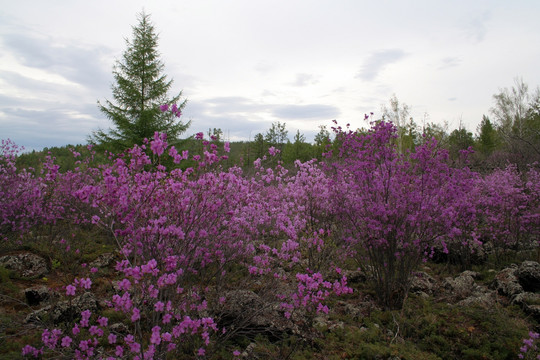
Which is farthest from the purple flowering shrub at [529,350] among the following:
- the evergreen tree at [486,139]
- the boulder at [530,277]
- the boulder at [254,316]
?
the evergreen tree at [486,139]

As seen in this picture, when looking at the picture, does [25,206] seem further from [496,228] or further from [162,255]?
[496,228]

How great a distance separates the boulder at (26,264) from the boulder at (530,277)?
32.3 feet

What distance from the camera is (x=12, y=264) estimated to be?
21.4ft

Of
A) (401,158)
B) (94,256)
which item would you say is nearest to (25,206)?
(94,256)

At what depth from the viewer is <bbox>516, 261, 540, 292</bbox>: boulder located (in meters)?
6.20

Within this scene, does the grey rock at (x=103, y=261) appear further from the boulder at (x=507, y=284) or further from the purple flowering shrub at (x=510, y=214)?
the purple flowering shrub at (x=510, y=214)

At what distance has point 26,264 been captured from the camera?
21.9 ft

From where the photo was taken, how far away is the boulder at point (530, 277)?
620 cm

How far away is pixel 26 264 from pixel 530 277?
34.2 ft

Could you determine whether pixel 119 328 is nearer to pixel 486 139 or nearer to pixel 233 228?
pixel 233 228

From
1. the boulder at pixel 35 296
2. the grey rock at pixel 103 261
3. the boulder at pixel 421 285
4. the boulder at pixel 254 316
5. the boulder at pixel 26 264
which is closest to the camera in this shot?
the boulder at pixel 254 316

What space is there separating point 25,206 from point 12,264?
4.70 ft

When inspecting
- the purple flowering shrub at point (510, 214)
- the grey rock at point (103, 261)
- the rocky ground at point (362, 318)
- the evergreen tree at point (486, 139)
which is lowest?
the rocky ground at point (362, 318)

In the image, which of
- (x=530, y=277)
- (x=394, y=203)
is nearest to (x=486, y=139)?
(x=530, y=277)
